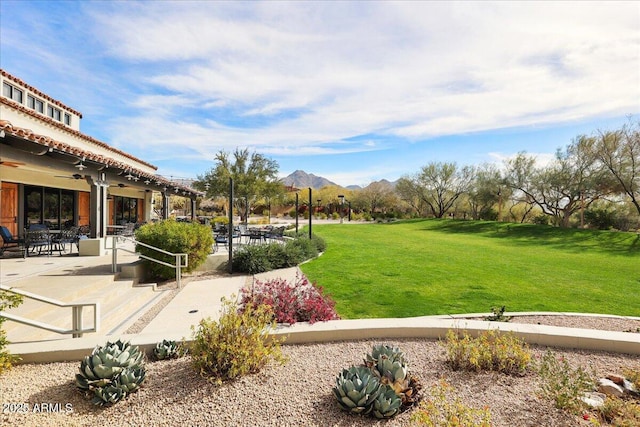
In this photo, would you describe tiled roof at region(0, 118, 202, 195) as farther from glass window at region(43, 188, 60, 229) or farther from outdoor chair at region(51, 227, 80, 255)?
glass window at region(43, 188, 60, 229)

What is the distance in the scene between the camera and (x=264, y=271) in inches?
401

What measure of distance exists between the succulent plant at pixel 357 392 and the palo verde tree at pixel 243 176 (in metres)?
24.8

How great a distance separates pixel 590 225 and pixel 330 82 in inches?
1154

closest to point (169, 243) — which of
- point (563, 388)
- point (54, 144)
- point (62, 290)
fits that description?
point (62, 290)

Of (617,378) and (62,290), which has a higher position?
(62,290)

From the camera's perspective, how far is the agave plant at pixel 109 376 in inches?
108

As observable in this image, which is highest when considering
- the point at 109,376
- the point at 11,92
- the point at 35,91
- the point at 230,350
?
the point at 35,91

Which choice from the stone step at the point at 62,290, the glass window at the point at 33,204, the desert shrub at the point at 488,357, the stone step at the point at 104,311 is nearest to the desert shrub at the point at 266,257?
the stone step at the point at 104,311

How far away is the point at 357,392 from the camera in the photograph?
2.62 meters

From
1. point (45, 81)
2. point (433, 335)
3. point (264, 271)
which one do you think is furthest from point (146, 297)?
point (45, 81)

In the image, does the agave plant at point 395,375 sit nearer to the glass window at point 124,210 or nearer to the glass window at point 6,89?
the glass window at point 6,89

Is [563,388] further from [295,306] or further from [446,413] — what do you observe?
[295,306]

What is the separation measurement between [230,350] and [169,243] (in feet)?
20.8

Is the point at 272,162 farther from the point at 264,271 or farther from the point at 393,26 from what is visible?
the point at 393,26
